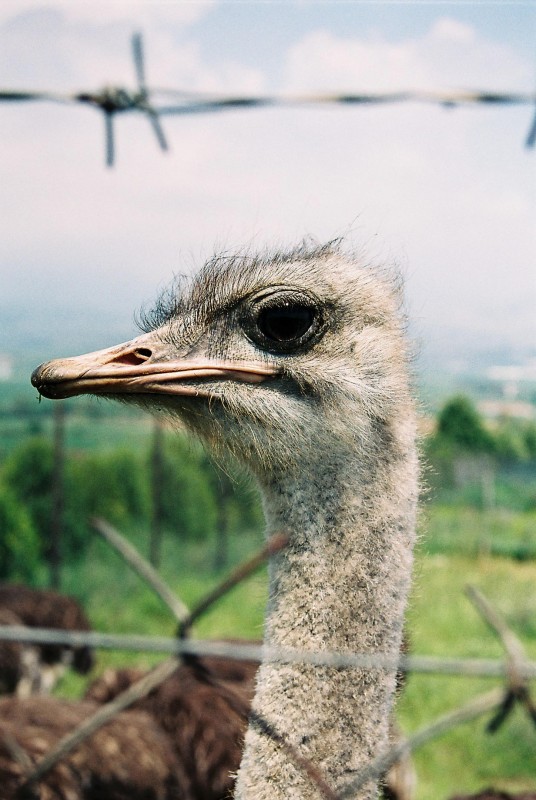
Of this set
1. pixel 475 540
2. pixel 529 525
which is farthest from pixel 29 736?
pixel 529 525

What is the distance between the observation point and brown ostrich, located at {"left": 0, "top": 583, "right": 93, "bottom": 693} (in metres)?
6.11

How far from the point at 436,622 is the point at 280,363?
6.55 metres

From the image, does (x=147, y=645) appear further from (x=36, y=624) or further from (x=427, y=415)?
(x=36, y=624)

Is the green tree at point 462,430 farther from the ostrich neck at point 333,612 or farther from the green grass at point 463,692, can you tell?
the ostrich neck at point 333,612

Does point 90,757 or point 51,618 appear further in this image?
point 51,618

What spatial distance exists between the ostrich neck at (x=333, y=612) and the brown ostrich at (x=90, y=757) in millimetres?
1297

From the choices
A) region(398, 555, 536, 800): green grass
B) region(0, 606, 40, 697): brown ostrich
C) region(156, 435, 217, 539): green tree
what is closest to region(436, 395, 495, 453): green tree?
region(398, 555, 536, 800): green grass

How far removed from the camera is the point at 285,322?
187 centimetres

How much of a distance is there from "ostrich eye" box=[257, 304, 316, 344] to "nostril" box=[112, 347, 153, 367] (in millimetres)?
222

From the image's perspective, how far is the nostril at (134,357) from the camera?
5.86 ft

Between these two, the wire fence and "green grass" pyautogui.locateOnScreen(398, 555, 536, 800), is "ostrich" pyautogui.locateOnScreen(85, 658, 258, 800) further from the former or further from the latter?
the wire fence

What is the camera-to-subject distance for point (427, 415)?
7.04 ft

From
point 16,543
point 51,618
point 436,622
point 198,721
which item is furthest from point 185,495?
point 198,721

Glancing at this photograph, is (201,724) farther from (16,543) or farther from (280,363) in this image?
(16,543)
